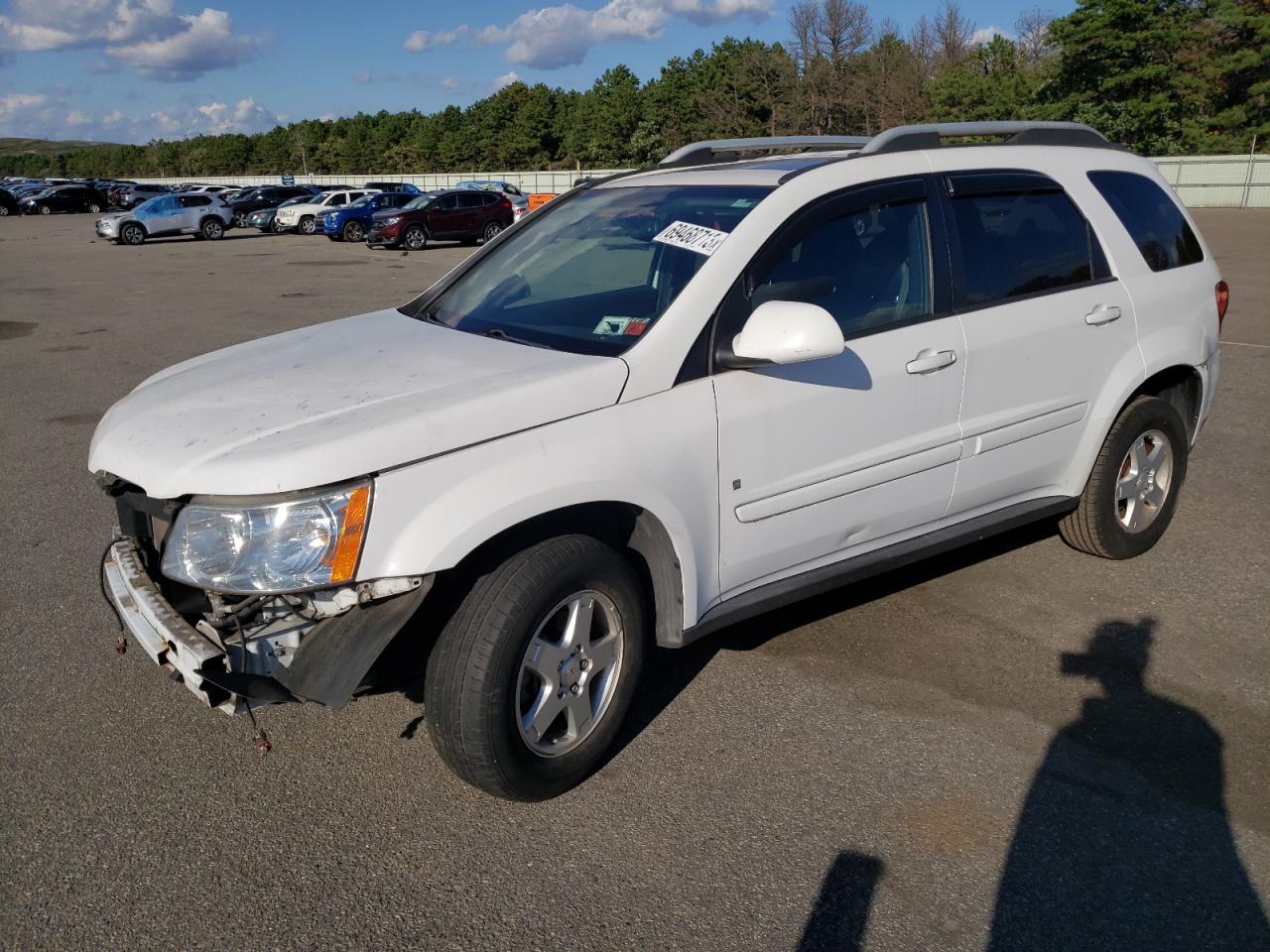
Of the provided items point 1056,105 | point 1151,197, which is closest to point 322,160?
point 1056,105

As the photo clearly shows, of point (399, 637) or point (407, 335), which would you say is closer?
point (399, 637)

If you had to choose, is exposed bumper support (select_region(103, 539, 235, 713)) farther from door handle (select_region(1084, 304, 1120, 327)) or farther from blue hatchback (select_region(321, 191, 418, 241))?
blue hatchback (select_region(321, 191, 418, 241))

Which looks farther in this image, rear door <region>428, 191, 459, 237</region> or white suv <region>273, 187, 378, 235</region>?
white suv <region>273, 187, 378, 235</region>

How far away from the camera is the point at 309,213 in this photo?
122 ft

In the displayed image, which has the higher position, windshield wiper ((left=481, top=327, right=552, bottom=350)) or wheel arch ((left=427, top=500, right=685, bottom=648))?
windshield wiper ((left=481, top=327, right=552, bottom=350))

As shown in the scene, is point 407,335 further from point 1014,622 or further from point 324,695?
point 1014,622

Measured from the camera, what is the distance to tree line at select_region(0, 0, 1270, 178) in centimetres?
4762

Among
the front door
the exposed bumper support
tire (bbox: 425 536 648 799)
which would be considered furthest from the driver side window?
the exposed bumper support

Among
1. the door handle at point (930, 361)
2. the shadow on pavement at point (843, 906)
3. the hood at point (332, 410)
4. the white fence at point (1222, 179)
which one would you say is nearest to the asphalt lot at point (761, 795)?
the shadow on pavement at point (843, 906)

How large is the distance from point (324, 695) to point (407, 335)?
5.13ft

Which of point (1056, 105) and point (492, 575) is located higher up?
point (1056, 105)

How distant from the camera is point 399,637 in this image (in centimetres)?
297

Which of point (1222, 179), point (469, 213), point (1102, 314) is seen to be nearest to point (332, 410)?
point (1102, 314)

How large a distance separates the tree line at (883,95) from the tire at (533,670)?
3618 centimetres
